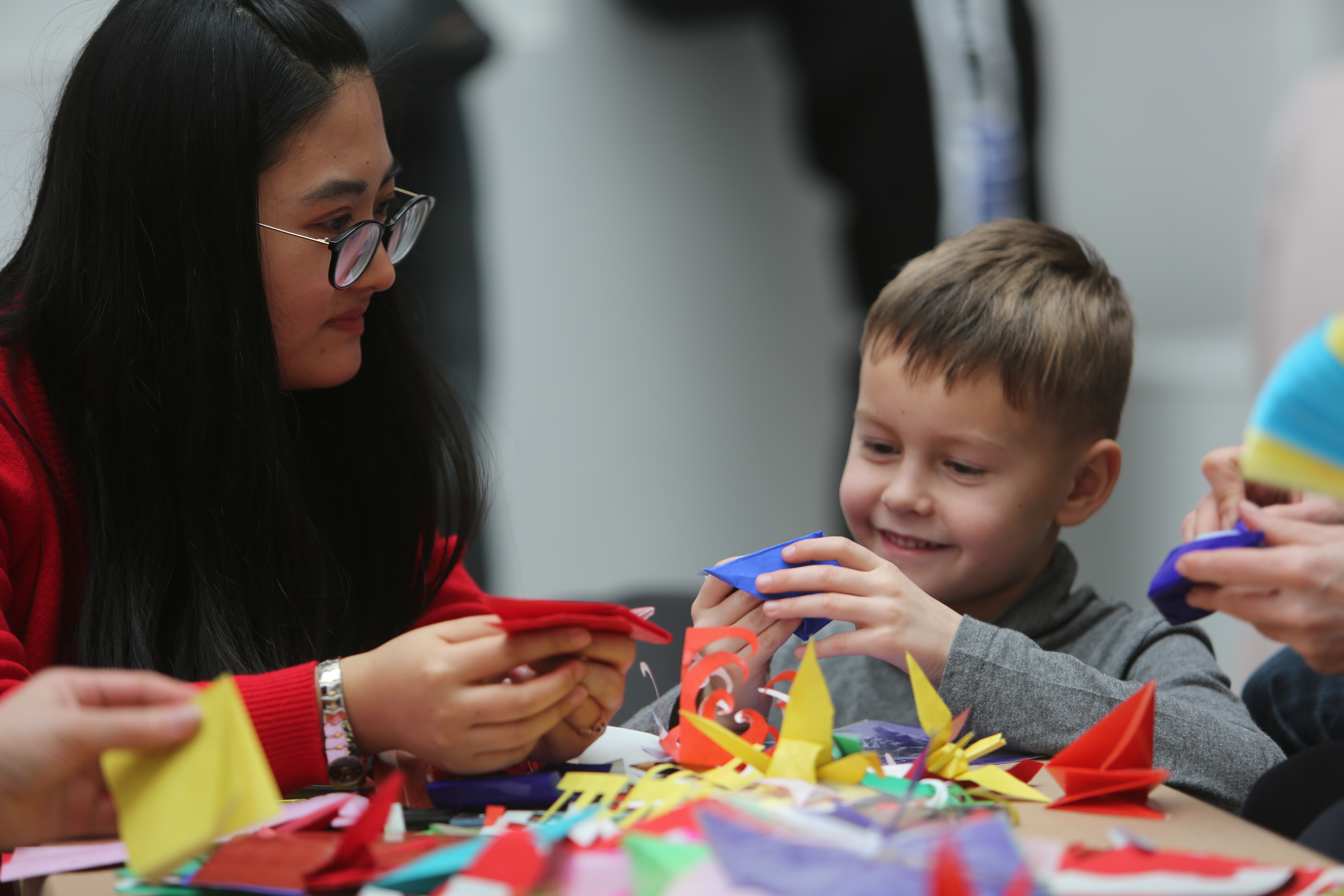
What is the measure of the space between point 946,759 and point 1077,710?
131mm

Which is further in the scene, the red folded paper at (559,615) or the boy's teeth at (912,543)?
the boy's teeth at (912,543)

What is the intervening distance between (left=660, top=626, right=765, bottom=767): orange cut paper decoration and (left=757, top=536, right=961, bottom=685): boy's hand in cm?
4

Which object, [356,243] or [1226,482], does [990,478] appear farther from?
[356,243]

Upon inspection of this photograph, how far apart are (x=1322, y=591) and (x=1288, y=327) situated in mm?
1279

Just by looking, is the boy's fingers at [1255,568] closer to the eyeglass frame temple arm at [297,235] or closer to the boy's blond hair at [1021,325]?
the boy's blond hair at [1021,325]

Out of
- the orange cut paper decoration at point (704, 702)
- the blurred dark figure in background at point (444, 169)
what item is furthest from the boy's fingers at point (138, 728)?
the blurred dark figure in background at point (444, 169)

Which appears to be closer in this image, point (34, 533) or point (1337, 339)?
point (1337, 339)

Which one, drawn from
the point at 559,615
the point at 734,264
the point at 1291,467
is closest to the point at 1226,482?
the point at 1291,467

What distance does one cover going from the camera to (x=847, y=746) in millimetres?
701

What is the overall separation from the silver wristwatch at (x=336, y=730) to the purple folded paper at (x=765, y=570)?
24 centimetres

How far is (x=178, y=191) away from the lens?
83 centimetres

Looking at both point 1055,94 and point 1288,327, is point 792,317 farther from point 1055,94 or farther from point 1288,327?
point 1288,327

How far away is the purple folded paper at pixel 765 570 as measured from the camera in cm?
77

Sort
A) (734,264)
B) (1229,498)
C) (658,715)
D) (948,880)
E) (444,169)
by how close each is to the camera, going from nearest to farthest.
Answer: (948,880) → (1229,498) → (658,715) → (444,169) → (734,264)
